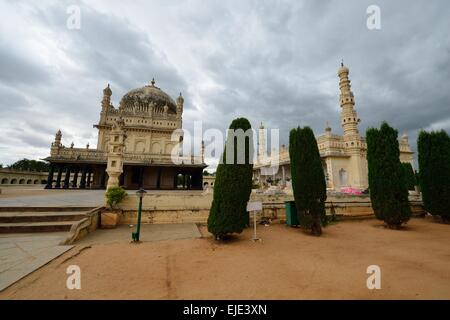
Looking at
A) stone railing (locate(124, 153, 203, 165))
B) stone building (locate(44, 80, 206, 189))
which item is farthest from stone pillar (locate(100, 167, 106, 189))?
stone railing (locate(124, 153, 203, 165))

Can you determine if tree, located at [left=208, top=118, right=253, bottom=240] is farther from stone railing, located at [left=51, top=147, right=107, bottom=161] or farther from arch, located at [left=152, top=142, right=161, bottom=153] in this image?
arch, located at [left=152, top=142, right=161, bottom=153]

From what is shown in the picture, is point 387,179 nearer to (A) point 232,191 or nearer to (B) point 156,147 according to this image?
(A) point 232,191

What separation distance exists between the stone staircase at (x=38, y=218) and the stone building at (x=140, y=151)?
13397 mm

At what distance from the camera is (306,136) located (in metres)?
8.33

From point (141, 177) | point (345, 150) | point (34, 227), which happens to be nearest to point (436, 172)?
point (34, 227)

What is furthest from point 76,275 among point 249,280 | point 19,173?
point 19,173

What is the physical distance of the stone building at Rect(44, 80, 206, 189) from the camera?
2192cm

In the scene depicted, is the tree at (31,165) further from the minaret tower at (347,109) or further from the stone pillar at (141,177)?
the minaret tower at (347,109)


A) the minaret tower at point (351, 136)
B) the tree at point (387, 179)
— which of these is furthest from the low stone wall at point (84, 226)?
the minaret tower at point (351, 136)

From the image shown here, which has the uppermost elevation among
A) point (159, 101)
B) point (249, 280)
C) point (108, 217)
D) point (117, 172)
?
point (159, 101)

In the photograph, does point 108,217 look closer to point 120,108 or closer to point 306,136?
point 306,136

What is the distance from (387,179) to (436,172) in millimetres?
4256

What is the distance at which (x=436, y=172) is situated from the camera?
1089 centimetres
